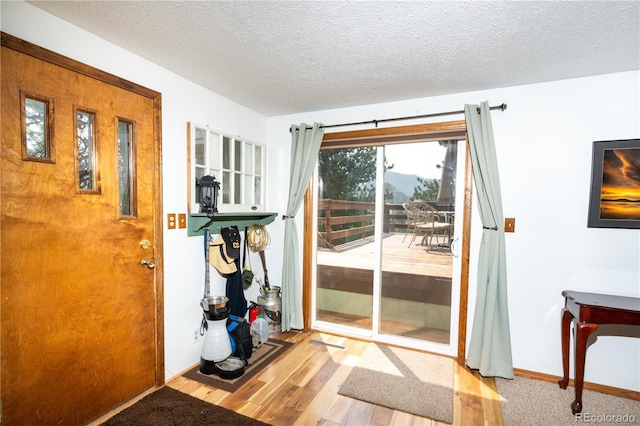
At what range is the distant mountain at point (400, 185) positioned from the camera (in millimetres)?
2938

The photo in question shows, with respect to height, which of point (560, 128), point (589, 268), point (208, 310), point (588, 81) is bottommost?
point (208, 310)

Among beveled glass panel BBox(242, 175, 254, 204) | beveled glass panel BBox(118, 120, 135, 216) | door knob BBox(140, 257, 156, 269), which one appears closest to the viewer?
beveled glass panel BBox(118, 120, 135, 216)

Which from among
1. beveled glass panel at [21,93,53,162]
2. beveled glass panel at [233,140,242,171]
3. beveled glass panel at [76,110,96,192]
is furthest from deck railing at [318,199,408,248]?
beveled glass panel at [21,93,53,162]

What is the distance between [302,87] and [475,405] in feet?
9.10

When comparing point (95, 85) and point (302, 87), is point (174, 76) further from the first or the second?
point (302, 87)

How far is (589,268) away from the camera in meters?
2.30

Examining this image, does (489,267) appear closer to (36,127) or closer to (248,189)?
(248,189)

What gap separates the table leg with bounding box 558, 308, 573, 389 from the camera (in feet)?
7.29

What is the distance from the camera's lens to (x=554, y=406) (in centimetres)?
212

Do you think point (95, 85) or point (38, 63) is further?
point (95, 85)

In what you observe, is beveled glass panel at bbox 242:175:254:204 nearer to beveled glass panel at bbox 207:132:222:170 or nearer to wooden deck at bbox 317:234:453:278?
beveled glass panel at bbox 207:132:222:170

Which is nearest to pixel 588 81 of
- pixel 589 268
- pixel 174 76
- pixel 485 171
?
pixel 485 171

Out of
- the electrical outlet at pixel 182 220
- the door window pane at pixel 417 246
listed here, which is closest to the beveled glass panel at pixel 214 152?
the electrical outlet at pixel 182 220

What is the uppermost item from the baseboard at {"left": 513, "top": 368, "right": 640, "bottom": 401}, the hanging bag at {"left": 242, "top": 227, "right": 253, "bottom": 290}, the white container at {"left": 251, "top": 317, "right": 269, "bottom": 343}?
the hanging bag at {"left": 242, "top": 227, "right": 253, "bottom": 290}
